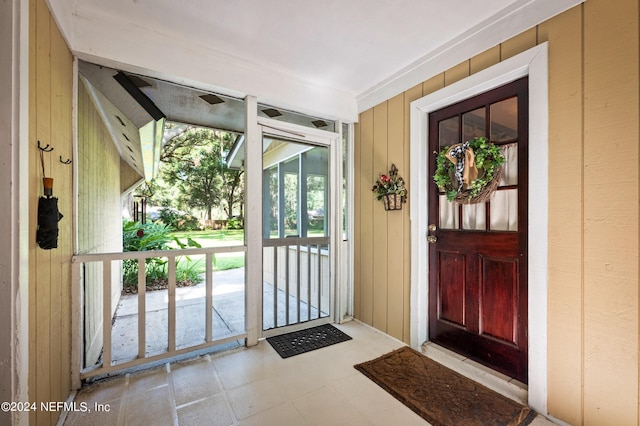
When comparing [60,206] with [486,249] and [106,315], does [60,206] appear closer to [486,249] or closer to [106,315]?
[106,315]

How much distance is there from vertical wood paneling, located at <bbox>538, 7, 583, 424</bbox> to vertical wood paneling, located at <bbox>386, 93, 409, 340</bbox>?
3.60 ft

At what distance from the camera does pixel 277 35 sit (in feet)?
6.75

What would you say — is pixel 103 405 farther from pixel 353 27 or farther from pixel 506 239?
pixel 353 27

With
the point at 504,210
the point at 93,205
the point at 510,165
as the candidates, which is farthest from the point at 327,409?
the point at 93,205

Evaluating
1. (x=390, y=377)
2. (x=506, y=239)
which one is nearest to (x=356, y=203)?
(x=506, y=239)

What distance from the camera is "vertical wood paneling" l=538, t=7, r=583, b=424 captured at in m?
1.53

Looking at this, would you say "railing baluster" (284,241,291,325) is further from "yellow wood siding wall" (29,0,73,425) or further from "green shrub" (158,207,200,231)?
"yellow wood siding wall" (29,0,73,425)

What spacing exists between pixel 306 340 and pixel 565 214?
2210 mm

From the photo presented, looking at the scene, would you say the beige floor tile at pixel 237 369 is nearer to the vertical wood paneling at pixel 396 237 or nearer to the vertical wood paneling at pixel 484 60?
the vertical wood paneling at pixel 396 237

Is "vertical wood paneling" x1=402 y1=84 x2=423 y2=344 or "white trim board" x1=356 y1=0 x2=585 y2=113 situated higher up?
"white trim board" x1=356 y1=0 x2=585 y2=113

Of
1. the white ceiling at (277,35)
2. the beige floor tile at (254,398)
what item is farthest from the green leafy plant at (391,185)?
the beige floor tile at (254,398)

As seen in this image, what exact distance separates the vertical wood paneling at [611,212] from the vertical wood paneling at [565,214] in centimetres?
3

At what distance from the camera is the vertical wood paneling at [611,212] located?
1.36 metres

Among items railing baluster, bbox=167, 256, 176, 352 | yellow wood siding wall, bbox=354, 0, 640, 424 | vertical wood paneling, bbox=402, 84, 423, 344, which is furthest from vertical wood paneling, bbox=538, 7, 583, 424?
railing baluster, bbox=167, 256, 176, 352
